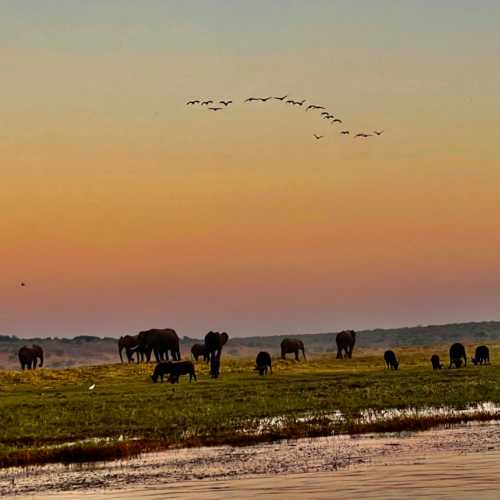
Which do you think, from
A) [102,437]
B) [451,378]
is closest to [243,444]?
[102,437]

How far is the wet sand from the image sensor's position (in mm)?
22547

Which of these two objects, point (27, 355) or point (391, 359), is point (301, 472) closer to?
point (391, 359)

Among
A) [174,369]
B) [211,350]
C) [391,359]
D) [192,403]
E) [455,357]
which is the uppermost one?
[211,350]

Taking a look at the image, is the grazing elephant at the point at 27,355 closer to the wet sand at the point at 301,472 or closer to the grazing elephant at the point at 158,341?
the grazing elephant at the point at 158,341

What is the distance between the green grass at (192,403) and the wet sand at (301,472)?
7.46ft

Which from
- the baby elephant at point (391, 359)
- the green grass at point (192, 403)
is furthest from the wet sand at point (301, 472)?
the baby elephant at point (391, 359)

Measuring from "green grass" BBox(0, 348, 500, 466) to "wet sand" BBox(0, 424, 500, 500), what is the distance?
2.27m

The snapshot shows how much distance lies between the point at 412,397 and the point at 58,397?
642 inches

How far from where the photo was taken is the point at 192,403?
4388 centimetres

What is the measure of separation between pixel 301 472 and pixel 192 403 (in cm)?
1867

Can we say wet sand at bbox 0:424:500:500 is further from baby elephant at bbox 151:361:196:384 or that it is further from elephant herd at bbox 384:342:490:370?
elephant herd at bbox 384:342:490:370

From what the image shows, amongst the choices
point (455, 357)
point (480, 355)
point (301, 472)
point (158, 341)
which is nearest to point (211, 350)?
point (158, 341)

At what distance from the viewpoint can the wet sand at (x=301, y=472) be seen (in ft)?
74.0

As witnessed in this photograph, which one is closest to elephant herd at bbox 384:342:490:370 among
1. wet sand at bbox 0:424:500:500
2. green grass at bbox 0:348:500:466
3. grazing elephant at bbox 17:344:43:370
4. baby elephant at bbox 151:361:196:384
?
green grass at bbox 0:348:500:466
